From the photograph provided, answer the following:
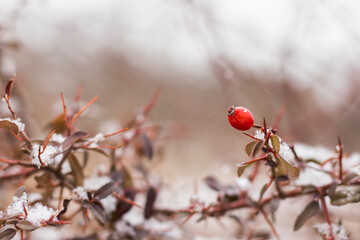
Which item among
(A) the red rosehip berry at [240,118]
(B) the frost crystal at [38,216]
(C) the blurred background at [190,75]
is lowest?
(B) the frost crystal at [38,216]

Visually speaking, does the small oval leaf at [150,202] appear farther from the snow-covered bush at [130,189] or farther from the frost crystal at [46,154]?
the frost crystal at [46,154]

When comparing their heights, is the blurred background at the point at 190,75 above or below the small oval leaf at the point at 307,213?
above

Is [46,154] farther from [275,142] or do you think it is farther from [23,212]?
[275,142]

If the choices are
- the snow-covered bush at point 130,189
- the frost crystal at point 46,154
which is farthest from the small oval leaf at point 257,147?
the frost crystal at point 46,154

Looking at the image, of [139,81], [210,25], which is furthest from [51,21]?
[139,81]

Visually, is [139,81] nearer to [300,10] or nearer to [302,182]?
[300,10]

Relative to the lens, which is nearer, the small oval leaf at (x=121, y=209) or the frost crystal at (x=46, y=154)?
the frost crystal at (x=46, y=154)

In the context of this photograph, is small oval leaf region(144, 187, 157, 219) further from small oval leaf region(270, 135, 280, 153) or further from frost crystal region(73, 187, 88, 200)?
small oval leaf region(270, 135, 280, 153)

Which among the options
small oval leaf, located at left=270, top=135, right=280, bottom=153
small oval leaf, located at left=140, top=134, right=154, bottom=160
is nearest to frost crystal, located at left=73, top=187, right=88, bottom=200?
small oval leaf, located at left=140, top=134, right=154, bottom=160
